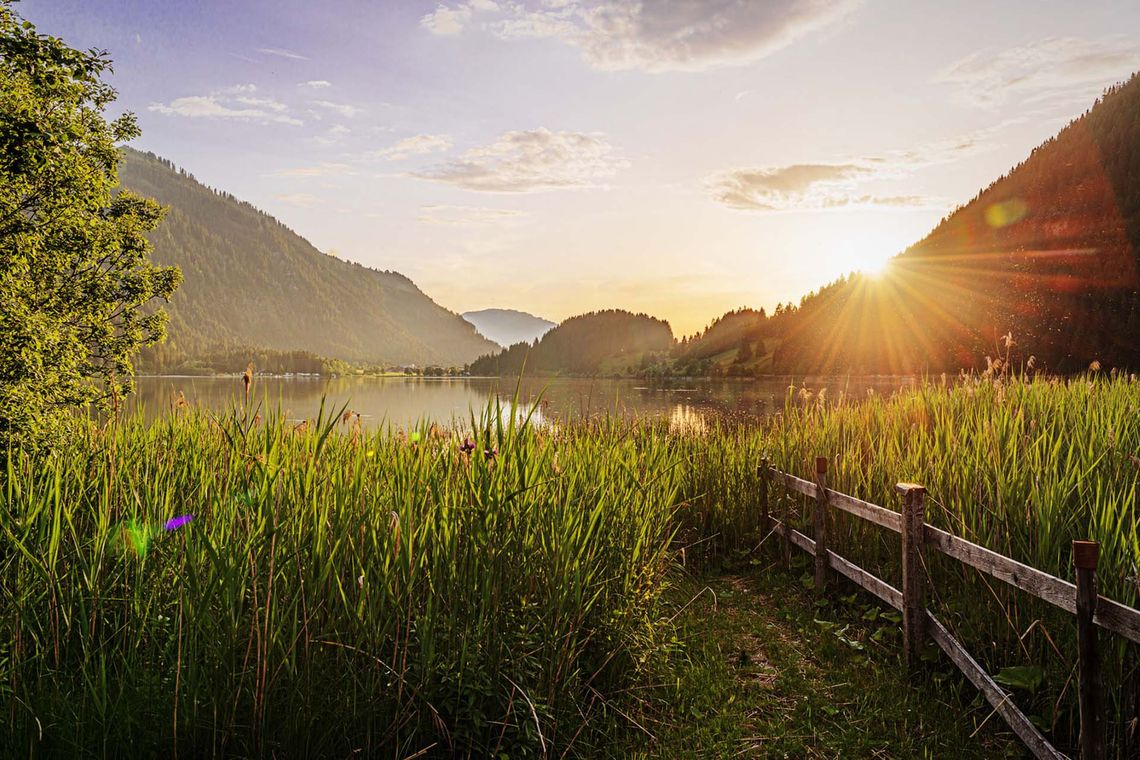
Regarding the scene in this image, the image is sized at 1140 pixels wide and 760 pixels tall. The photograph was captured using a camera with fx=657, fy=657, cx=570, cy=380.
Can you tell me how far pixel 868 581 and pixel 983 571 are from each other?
196 centimetres

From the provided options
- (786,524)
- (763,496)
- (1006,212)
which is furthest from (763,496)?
(1006,212)

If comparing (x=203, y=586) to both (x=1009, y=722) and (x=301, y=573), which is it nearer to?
(x=301, y=573)

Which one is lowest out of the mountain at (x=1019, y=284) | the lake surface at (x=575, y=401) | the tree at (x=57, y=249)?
the lake surface at (x=575, y=401)

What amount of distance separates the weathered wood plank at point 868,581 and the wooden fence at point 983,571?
11 mm

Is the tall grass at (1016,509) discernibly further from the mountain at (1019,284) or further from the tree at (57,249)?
the mountain at (1019,284)

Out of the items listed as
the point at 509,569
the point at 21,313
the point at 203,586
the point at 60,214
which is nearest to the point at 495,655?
the point at 509,569

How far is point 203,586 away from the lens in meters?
3.54

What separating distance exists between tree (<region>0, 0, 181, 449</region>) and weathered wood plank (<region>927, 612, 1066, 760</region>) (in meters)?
6.46

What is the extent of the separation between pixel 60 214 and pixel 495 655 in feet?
32.8

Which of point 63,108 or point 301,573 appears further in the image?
point 63,108

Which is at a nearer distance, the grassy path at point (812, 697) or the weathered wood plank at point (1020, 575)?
the weathered wood plank at point (1020, 575)

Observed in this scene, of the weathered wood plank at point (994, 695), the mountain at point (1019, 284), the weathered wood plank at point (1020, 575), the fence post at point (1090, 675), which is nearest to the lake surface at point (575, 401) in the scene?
the weathered wood plank at point (1020, 575)

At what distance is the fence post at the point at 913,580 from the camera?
5816 mm

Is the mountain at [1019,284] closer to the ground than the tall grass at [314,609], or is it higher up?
higher up
